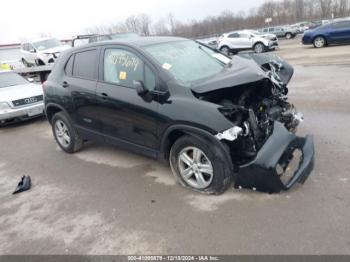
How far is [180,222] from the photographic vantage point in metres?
3.30

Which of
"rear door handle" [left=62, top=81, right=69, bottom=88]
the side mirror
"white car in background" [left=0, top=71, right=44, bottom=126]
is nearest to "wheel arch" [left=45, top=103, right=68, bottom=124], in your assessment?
"rear door handle" [left=62, top=81, right=69, bottom=88]

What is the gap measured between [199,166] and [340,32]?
17.7m

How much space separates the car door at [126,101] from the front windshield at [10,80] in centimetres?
616

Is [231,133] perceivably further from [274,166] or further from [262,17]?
[262,17]

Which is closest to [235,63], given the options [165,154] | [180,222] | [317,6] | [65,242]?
[165,154]

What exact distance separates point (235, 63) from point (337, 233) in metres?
2.60

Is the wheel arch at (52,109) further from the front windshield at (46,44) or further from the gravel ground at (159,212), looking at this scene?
the front windshield at (46,44)

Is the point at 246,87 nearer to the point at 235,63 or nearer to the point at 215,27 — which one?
the point at 235,63

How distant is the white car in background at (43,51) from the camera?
55.5ft

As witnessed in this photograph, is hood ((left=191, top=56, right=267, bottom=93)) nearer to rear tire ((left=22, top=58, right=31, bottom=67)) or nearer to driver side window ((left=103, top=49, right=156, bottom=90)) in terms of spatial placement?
driver side window ((left=103, top=49, right=156, bottom=90))

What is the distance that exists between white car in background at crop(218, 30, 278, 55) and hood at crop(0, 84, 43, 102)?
595 inches

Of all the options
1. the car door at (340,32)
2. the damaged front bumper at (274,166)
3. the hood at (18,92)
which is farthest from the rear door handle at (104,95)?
the car door at (340,32)

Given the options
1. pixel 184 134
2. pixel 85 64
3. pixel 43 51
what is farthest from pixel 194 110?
pixel 43 51

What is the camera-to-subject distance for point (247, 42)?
873 inches
